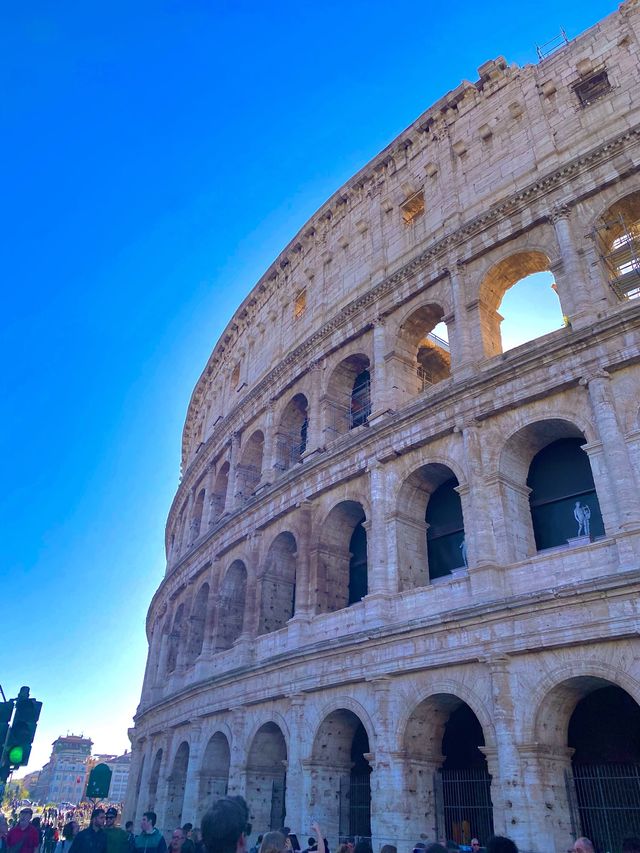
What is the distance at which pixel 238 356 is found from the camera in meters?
27.7

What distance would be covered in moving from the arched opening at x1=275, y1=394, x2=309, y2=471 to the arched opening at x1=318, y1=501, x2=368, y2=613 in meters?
4.06

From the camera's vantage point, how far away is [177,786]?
20.6 m

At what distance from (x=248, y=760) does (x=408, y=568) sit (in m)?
6.64

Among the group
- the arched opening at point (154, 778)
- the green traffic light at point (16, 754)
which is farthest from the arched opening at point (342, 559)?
the arched opening at point (154, 778)

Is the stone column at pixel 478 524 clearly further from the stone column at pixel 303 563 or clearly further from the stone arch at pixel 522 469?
the stone column at pixel 303 563

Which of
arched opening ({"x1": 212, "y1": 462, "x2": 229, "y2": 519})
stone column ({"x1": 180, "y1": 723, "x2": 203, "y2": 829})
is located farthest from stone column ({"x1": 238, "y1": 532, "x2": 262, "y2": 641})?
arched opening ({"x1": 212, "y1": 462, "x2": 229, "y2": 519})

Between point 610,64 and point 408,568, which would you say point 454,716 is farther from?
point 610,64

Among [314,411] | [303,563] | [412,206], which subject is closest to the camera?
[303,563]

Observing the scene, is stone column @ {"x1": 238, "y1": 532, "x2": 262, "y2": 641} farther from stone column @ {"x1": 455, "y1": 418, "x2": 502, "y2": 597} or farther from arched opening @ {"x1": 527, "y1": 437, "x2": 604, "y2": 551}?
arched opening @ {"x1": 527, "y1": 437, "x2": 604, "y2": 551}

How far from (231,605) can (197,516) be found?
7364mm

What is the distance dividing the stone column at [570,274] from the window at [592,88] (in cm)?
345

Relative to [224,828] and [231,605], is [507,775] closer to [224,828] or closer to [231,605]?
[224,828]

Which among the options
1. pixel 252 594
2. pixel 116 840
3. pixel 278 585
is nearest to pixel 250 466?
pixel 278 585

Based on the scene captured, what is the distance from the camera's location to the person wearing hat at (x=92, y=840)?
7.66m
